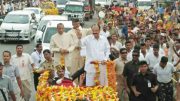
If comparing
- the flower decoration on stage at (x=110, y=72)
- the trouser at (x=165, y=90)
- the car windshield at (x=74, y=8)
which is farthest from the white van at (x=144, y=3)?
the flower decoration on stage at (x=110, y=72)

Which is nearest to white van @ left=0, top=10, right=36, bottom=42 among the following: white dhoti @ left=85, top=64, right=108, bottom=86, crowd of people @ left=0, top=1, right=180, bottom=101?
crowd of people @ left=0, top=1, right=180, bottom=101

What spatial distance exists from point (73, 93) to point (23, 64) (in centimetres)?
360

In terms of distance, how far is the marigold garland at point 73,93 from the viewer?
11.0 m

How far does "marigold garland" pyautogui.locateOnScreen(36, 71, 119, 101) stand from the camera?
35.9 feet

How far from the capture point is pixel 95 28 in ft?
43.5

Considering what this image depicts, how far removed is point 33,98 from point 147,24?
12.8m

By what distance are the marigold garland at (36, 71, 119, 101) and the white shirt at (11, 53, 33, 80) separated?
278 centimetres

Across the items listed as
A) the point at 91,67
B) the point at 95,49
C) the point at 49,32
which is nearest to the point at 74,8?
the point at 49,32

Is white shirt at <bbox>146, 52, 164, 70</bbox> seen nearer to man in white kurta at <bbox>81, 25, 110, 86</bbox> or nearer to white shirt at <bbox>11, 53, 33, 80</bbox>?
man in white kurta at <bbox>81, 25, 110, 86</bbox>

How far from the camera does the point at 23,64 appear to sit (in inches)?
571

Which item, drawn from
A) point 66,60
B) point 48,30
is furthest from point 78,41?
point 48,30

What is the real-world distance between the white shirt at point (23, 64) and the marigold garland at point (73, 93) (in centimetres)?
278

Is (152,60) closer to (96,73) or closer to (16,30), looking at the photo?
(96,73)

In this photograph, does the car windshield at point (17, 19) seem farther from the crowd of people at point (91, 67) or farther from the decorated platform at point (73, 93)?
the decorated platform at point (73, 93)
